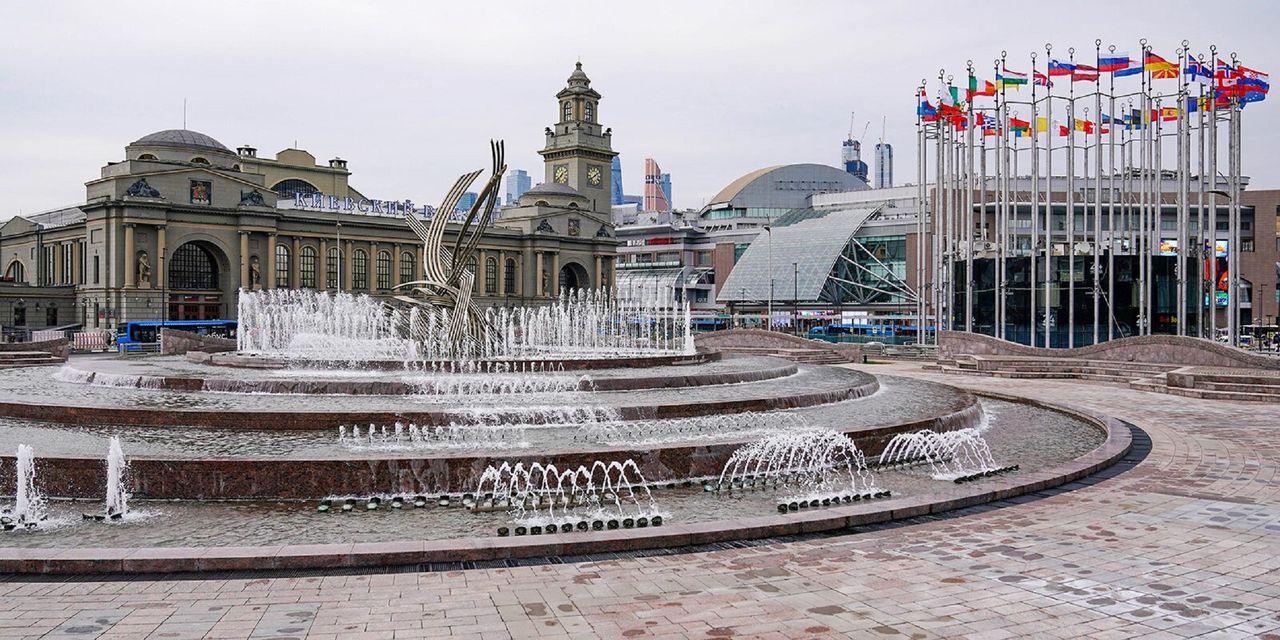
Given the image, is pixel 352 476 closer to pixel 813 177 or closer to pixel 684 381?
pixel 684 381

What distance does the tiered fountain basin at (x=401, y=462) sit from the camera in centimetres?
1016

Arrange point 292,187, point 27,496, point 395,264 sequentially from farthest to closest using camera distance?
point 292,187
point 395,264
point 27,496

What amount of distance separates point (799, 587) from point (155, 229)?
75238 mm

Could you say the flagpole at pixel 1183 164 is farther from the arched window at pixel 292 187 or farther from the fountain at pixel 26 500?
the arched window at pixel 292 187

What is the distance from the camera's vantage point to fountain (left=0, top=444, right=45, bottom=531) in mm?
11352

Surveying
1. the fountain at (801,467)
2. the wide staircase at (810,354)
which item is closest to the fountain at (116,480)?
the fountain at (801,467)

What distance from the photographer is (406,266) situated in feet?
306

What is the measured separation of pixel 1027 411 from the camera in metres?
24.8

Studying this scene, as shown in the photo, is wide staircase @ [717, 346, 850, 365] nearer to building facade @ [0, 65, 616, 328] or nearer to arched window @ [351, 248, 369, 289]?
building facade @ [0, 65, 616, 328]

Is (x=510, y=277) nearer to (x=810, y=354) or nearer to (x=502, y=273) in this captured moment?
(x=502, y=273)

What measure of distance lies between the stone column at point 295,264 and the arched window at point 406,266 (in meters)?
11.0

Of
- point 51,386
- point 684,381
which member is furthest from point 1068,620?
point 51,386

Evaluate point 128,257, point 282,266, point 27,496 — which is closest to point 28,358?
point 128,257

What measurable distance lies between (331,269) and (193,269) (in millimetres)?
12093
